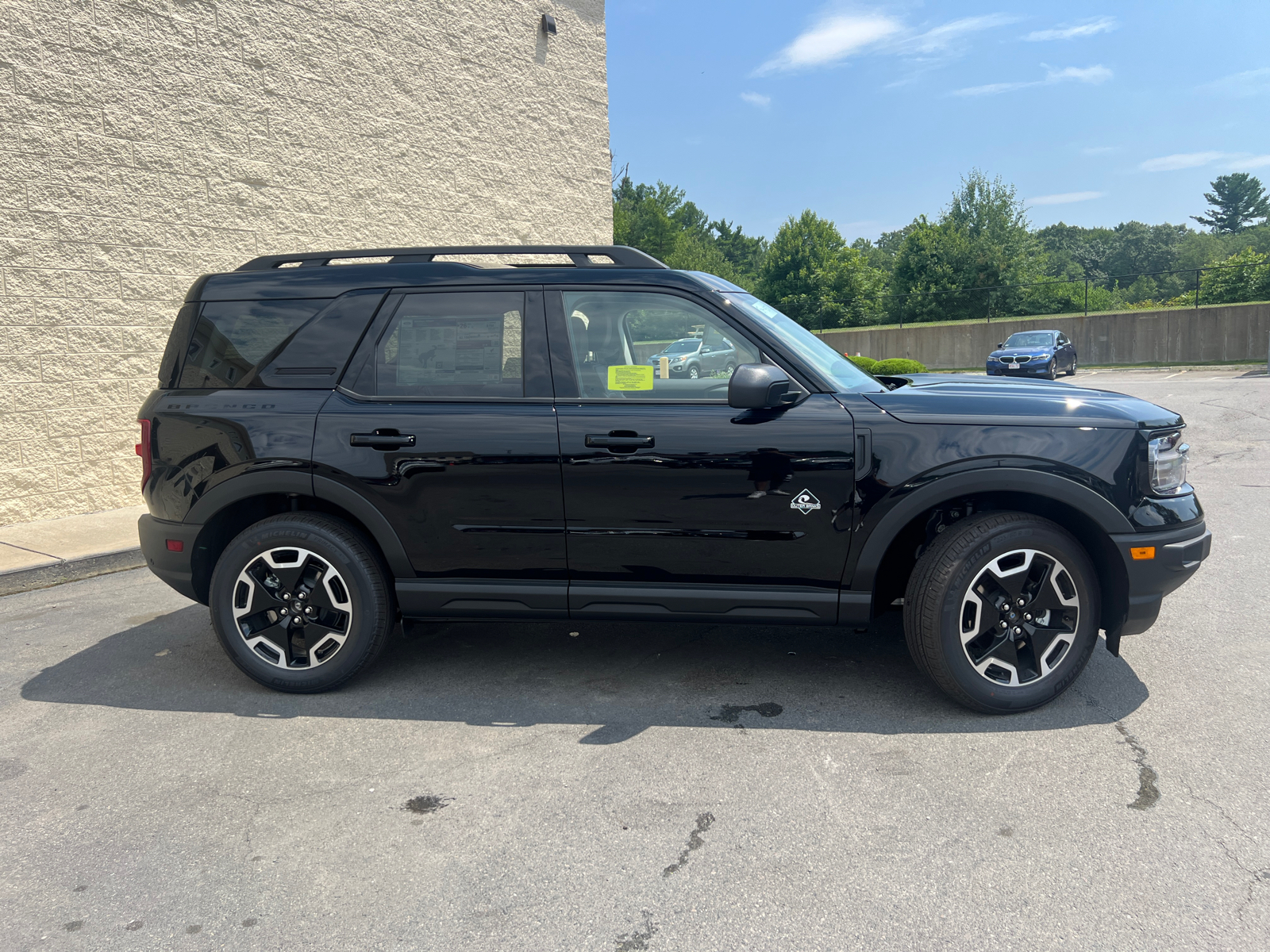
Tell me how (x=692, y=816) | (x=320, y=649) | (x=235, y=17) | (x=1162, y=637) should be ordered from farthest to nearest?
1. (x=235, y=17)
2. (x=1162, y=637)
3. (x=320, y=649)
4. (x=692, y=816)

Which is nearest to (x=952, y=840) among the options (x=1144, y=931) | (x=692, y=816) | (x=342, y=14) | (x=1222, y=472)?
(x=1144, y=931)

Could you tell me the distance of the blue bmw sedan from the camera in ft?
87.3

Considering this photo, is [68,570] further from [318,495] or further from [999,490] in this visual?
[999,490]

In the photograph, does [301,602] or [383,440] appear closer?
[383,440]

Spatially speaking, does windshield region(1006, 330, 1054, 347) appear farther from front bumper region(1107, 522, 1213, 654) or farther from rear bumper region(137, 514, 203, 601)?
rear bumper region(137, 514, 203, 601)

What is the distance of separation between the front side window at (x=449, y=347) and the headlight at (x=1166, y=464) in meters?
2.69

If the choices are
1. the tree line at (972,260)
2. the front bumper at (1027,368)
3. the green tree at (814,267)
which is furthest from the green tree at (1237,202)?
the front bumper at (1027,368)

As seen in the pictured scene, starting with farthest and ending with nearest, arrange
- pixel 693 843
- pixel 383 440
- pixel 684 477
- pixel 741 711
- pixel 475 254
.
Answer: pixel 475 254
pixel 383 440
pixel 741 711
pixel 684 477
pixel 693 843

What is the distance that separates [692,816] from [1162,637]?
9.92 ft

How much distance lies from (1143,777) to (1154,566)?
0.89 metres

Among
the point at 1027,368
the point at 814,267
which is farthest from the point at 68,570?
the point at 814,267

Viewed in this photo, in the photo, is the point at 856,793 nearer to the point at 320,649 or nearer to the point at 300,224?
the point at 320,649

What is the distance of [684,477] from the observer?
3.79m

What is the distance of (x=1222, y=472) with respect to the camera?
30.9 feet
